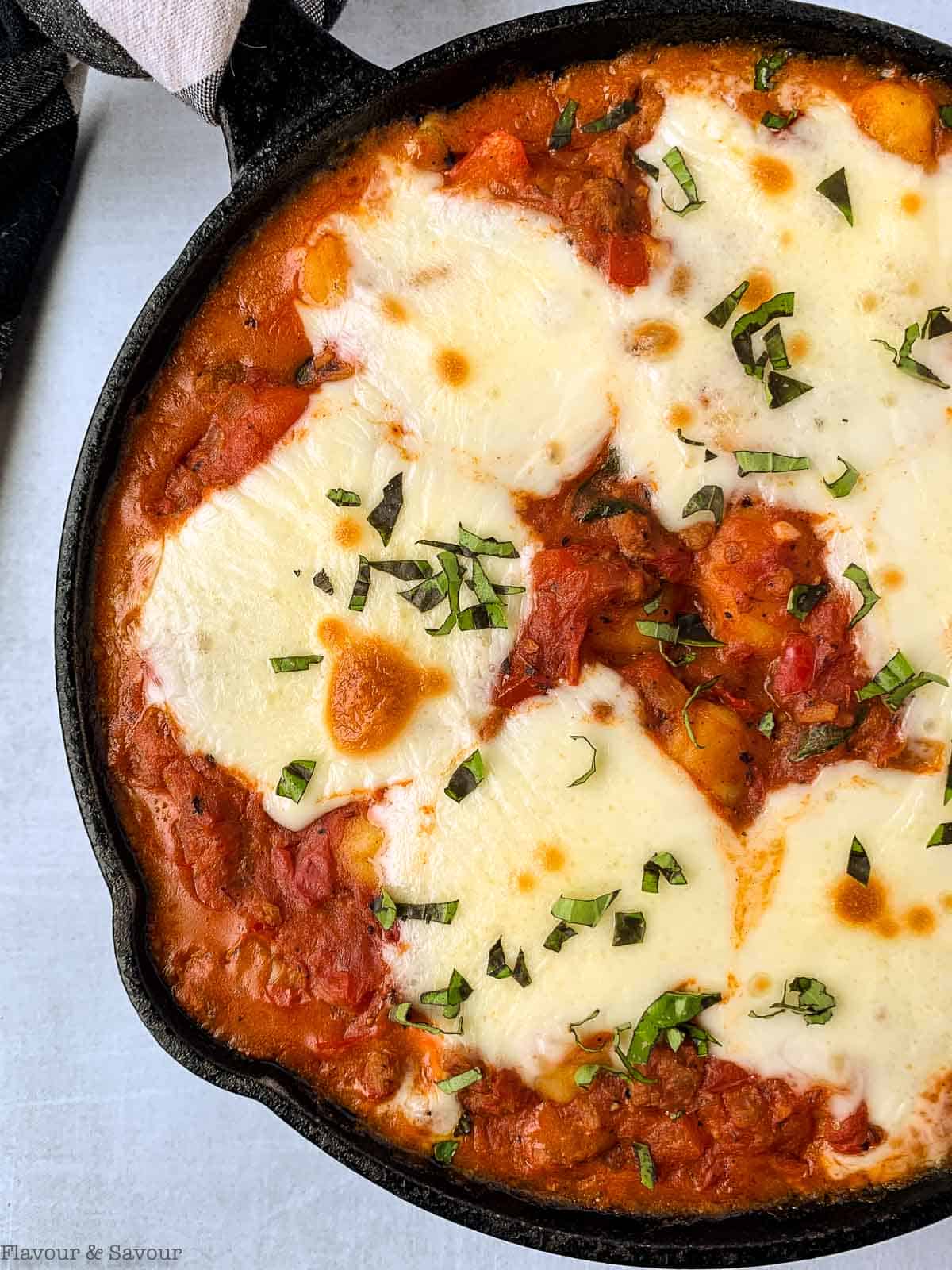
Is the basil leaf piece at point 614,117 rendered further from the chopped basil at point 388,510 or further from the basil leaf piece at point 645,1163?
the basil leaf piece at point 645,1163

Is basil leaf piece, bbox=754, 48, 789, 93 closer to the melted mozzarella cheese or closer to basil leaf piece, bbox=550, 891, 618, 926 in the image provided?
the melted mozzarella cheese

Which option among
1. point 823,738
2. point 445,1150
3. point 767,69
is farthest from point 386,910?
point 767,69

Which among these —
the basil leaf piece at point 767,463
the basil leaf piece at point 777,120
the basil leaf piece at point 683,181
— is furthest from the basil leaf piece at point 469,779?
the basil leaf piece at point 777,120

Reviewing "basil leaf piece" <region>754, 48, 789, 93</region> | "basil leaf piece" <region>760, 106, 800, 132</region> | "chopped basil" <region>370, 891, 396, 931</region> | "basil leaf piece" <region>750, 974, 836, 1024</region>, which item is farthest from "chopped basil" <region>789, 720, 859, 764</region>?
"basil leaf piece" <region>754, 48, 789, 93</region>

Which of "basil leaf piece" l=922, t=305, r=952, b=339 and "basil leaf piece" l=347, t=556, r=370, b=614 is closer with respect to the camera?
"basil leaf piece" l=922, t=305, r=952, b=339

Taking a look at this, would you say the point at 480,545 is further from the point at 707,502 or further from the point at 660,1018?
the point at 660,1018

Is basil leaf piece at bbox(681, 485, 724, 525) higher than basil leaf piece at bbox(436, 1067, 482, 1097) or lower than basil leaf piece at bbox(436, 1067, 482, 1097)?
higher
